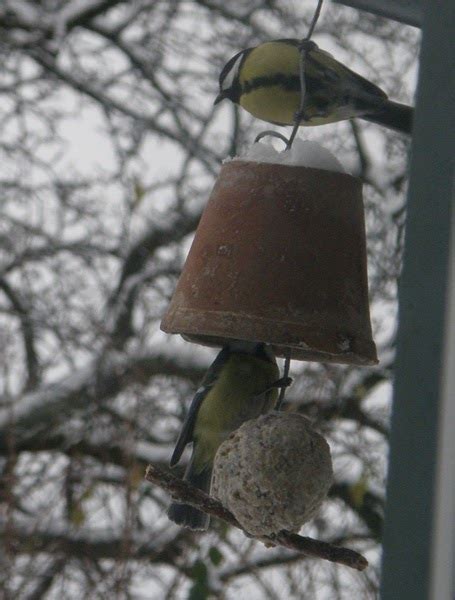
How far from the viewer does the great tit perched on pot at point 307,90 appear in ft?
6.81

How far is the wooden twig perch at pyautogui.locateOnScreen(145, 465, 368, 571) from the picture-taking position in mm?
1479

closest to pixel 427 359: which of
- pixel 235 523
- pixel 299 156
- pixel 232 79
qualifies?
pixel 235 523

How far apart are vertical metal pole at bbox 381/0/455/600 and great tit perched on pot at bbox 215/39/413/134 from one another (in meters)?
0.75

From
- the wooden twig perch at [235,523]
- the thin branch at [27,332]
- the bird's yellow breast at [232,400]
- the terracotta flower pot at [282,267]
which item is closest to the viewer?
the wooden twig perch at [235,523]

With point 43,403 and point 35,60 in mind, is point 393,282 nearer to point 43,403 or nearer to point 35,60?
point 43,403

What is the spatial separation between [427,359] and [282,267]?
617 mm

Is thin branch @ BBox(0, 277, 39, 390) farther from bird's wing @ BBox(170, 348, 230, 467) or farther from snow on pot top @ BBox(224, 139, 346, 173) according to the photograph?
snow on pot top @ BBox(224, 139, 346, 173)

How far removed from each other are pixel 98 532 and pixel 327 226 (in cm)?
412

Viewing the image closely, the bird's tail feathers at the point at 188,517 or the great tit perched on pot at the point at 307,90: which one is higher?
the great tit perched on pot at the point at 307,90

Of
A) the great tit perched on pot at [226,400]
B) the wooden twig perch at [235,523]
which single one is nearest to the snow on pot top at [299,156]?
the great tit perched on pot at [226,400]

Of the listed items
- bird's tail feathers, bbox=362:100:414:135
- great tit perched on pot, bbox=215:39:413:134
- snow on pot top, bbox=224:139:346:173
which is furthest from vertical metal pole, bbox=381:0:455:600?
bird's tail feathers, bbox=362:100:414:135

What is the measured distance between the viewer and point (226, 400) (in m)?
2.13

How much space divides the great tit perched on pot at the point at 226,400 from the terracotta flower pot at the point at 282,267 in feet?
1.12

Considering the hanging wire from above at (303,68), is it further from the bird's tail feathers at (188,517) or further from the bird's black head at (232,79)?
the bird's tail feathers at (188,517)
